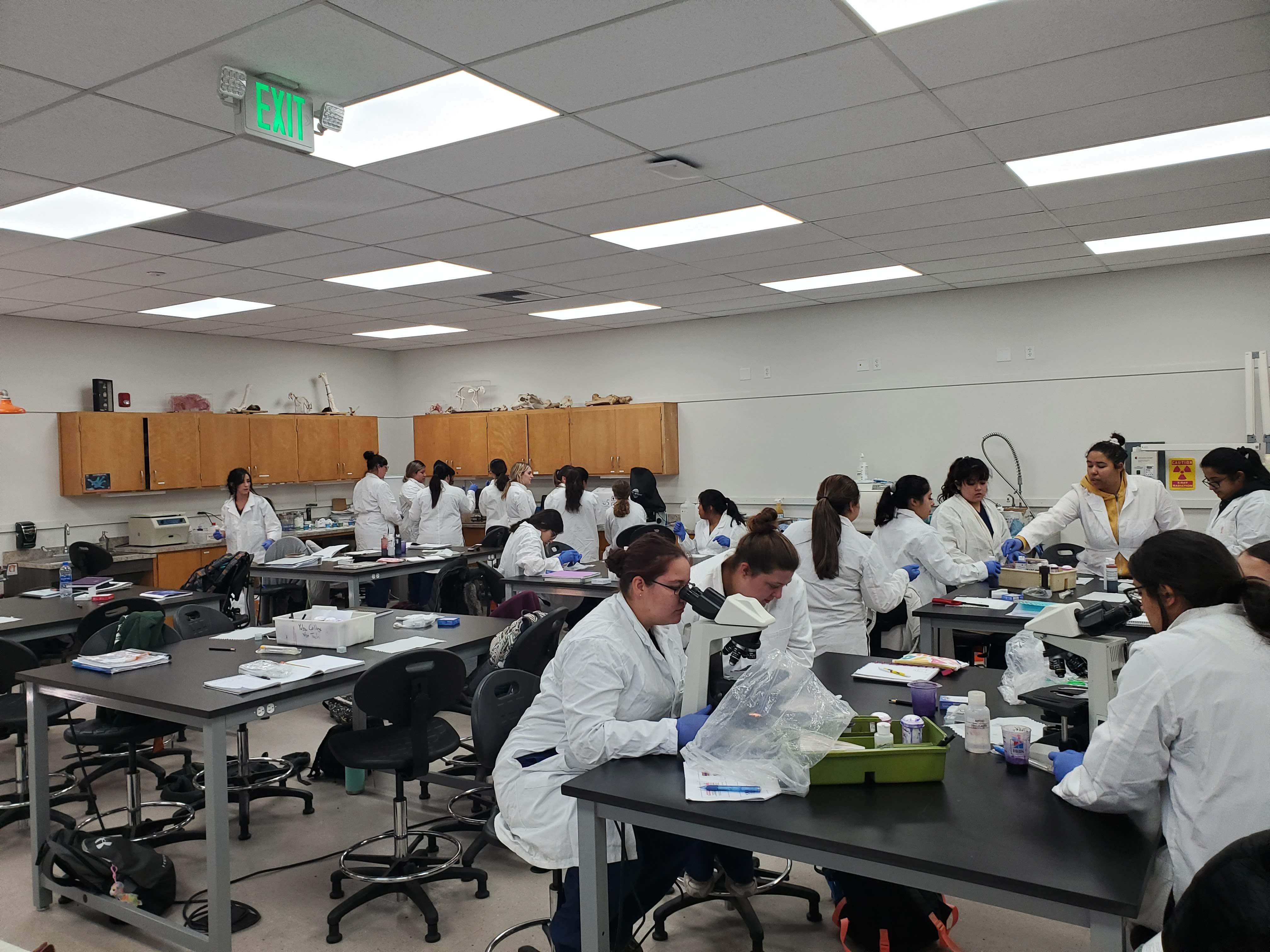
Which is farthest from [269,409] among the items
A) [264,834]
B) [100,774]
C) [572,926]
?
[572,926]

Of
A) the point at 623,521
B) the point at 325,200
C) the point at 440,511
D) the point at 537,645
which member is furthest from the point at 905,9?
the point at 440,511

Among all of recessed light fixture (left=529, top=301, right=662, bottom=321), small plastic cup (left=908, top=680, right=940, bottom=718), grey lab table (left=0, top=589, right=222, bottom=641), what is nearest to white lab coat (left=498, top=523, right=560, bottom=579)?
grey lab table (left=0, top=589, right=222, bottom=641)

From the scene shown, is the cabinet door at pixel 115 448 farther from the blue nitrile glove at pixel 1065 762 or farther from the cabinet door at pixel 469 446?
the blue nitrile glove at pixel 1065 762

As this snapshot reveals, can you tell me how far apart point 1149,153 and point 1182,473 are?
3.18 metres

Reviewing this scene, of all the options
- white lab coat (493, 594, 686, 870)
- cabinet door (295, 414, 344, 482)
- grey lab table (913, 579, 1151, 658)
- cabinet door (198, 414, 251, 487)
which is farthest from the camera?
cabinet door (295, 414, 344, 482)

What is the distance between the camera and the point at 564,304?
24.1 feet

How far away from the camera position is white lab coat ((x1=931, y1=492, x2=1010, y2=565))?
16.7ft

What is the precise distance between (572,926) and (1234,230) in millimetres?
5627

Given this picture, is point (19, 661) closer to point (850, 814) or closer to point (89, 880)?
point (89, 880)

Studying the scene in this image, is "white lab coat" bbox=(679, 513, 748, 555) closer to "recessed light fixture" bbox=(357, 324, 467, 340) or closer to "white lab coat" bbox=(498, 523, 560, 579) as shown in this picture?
"white lab coat" bbox=(498, 523, 560, 579)

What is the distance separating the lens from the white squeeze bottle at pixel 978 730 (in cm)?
212

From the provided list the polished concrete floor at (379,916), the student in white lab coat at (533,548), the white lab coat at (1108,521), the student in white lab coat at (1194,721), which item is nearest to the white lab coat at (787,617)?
the polished concrete floor at (379,916)

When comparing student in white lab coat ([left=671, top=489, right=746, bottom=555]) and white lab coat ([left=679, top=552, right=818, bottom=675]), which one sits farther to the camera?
student in white lab coat ([left=671, top=489, right=746, bottom=555])

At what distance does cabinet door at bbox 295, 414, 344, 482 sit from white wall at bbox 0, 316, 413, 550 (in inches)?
13.1
